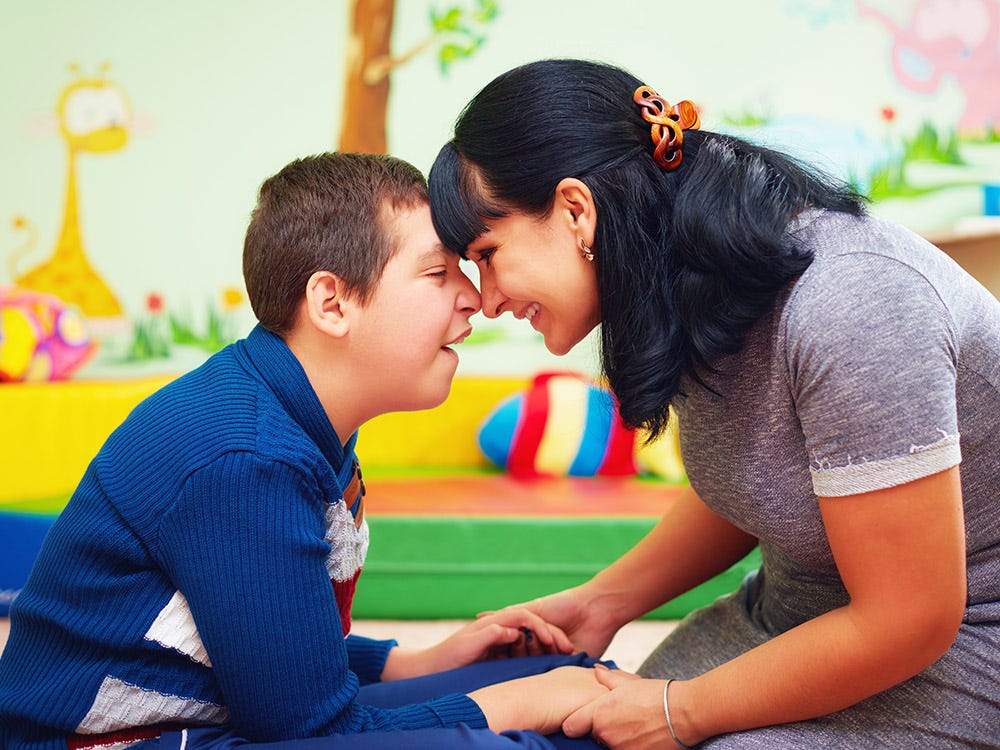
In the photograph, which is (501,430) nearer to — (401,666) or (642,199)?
(401,666)

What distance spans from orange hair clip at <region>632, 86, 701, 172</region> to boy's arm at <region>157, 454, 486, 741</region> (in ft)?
1.67

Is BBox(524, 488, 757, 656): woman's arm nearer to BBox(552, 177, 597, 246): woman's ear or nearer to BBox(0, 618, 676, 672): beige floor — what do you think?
BBox(552, 177, 597, 246): woman's ear

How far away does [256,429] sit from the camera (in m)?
0.98

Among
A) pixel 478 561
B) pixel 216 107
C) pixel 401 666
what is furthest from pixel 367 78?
pixel 401 666

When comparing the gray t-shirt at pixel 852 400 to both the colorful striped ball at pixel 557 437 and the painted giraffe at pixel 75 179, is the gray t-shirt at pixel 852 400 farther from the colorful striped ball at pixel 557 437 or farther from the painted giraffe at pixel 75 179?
the painted giraffe at pixel 75 179

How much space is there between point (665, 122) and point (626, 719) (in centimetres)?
64

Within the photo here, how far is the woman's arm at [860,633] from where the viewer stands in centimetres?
92

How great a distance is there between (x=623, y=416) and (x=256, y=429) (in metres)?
0.42

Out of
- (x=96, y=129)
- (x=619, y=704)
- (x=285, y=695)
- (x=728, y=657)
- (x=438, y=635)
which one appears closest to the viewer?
(x=285, y=695)

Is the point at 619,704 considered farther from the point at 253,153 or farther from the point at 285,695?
the point at 253,153

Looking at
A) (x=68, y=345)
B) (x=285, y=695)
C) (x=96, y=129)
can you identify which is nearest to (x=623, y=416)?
(x=285, y=695)

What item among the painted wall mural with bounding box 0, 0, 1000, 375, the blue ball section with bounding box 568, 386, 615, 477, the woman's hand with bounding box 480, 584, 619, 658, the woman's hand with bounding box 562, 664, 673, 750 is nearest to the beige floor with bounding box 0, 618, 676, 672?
the blue ball section with bounding box 568, 386, 615, 477

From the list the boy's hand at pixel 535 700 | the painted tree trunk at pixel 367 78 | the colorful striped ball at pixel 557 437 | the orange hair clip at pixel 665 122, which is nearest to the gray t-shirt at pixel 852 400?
the orange hair clip at pixel 665 122

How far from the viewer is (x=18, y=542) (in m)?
2.39
